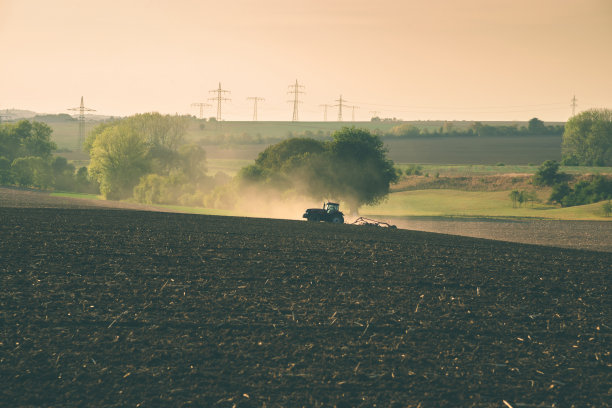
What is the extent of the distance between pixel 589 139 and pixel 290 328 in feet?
521

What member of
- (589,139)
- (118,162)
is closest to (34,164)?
(118,162)

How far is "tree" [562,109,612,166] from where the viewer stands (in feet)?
502

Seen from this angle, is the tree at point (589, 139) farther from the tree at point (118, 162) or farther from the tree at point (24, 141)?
the tree at point (24, 141)

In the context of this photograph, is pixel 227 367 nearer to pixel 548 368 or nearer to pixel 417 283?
pixel 548 368

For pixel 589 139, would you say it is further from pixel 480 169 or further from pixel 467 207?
pixel 467 207

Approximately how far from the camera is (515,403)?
11773 mm

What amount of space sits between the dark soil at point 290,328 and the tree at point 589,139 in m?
139

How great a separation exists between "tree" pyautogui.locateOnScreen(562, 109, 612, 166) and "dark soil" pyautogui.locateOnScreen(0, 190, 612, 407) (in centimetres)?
13909

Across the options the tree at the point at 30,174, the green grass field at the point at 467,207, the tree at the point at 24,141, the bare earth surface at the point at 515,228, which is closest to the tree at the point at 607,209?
the green grass field at the point at 467,207

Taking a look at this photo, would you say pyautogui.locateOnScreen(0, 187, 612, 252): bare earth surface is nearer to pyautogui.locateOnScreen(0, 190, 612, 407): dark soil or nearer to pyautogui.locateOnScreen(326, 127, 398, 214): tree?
pyautogui.locateOnScreen(326, 127, 398, 214): tree

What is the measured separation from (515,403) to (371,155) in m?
70.1

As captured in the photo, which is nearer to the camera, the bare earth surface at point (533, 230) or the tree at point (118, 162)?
the bare earth surface at point (533, 230)

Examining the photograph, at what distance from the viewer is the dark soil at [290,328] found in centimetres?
1202

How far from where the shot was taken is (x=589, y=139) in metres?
155
